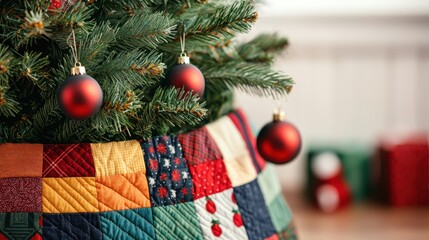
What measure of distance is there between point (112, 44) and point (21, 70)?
0.11 meters

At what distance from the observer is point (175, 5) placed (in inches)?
28.7

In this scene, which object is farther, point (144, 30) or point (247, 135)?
point (247, 135)

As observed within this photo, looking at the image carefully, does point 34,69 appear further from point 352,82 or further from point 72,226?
point 352,82

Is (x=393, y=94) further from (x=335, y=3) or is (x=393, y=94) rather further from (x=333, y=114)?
(x=335, y=3)

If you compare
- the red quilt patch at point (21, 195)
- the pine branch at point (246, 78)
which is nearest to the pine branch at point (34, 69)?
the red quilt patch at point (21, 195)

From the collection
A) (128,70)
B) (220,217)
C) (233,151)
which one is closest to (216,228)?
(220,217)

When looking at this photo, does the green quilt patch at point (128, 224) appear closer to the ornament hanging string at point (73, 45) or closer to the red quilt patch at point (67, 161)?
the red quilt patch at point (67, 161)

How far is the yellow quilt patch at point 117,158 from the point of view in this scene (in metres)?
0.66

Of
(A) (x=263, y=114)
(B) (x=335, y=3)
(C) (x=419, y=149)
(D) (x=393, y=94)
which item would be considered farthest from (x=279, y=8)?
(C) (x=419, y=149)

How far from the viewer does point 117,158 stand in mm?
669

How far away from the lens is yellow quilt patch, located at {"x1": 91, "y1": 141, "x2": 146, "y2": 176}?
26.0 inches

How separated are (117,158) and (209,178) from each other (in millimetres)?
121

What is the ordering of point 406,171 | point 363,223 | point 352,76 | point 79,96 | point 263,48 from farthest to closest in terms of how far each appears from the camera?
1. point 352,76
2. point 406,171
3. point 363,223
4. point 263,48
5. point 79,96

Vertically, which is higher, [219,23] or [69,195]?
[219,23]
